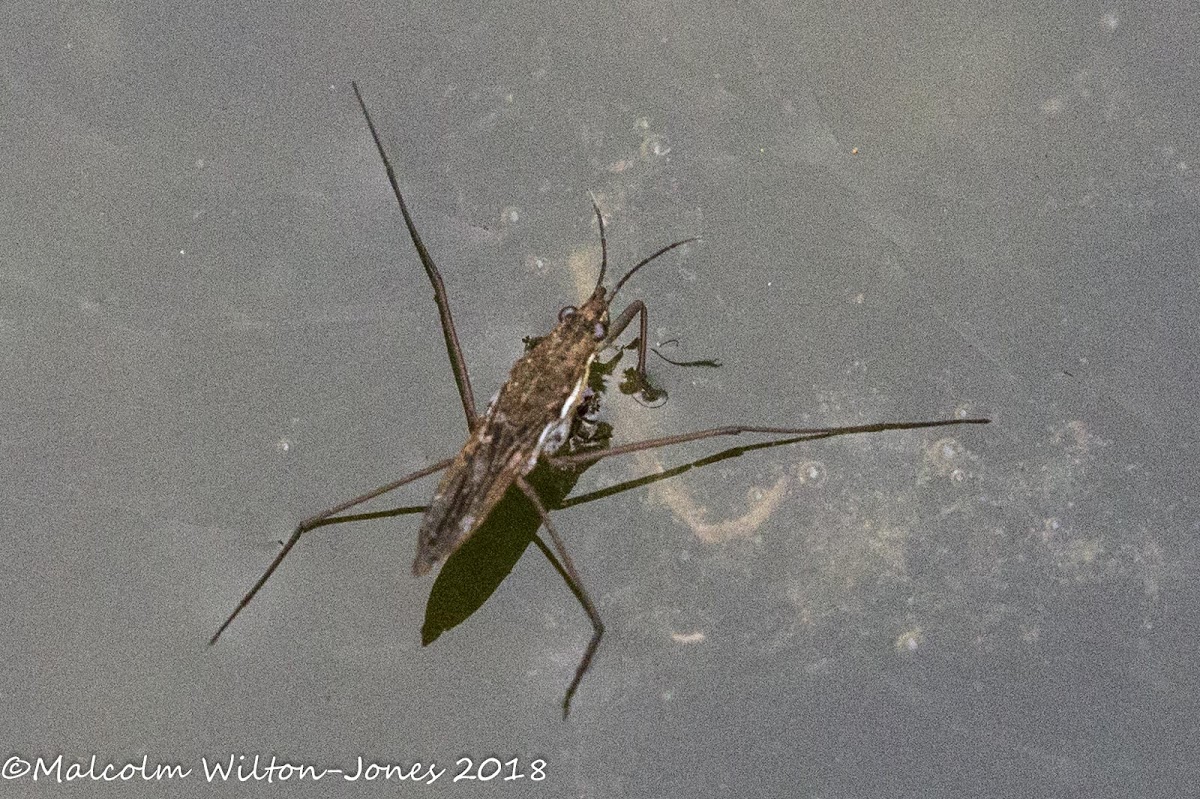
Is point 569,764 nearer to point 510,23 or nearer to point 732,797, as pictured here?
point 732,797

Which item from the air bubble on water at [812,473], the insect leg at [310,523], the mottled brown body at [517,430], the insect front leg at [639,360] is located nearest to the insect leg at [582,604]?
the mottled brown body at [517,430]

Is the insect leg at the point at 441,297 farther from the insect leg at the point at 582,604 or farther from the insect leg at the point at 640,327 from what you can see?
the insect leg at the point at 640,327

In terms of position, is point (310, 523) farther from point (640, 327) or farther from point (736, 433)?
point (736, 433)

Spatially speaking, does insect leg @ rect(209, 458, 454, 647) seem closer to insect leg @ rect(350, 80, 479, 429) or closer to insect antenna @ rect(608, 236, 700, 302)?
insect leg @ rect(350, 80, 479, 429)

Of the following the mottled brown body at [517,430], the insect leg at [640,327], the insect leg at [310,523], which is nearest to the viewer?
the mottled brown body at [517,430]

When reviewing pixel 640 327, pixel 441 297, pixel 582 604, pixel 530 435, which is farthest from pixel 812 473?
pixel 441 297

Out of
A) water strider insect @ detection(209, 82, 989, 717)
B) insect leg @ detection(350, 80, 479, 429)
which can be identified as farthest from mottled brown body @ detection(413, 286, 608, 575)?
insect leg @ detection(350, 80, 479, 429)

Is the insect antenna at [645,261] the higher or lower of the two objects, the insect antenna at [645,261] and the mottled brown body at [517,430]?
the higher
